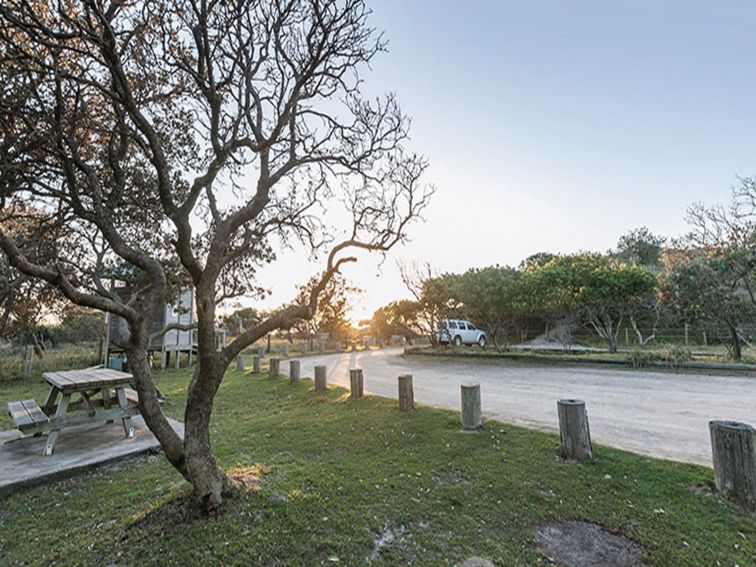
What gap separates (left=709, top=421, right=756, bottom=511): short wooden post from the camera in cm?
311

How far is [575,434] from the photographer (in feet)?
13.1

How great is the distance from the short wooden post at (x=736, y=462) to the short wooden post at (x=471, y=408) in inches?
95.0

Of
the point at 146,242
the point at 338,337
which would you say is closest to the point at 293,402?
the point at 146,242

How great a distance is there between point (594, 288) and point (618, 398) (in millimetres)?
7818

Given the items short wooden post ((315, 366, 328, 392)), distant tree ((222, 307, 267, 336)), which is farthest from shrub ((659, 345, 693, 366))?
distant tree ((222, 307, 267, 336))

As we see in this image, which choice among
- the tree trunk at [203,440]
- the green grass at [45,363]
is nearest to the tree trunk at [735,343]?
the tree trunk at [203,440]

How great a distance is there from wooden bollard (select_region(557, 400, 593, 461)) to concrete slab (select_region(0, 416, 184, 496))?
517 centimetres

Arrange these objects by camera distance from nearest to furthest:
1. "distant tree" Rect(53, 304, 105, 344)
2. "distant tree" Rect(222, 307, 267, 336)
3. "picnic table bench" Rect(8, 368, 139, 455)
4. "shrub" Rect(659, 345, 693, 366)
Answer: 1. "picnic table bench" Rect(8, 368, 139, 455)
2. "shrub" Rect(659, 345, 693, 366)
3. "distant tree" Rect(53, 304, 105, 344)
4. "distant tree" Rect(222, 307, 267, 336)

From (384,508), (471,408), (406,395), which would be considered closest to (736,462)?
(471,408)

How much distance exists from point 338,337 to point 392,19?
2396cm

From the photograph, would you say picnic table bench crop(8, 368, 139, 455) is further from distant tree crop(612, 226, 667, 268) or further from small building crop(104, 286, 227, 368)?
distant tree crop(612, 226, 667, 268)

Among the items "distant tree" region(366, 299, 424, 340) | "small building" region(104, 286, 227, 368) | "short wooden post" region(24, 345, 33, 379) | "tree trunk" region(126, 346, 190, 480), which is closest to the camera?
"tree trunk" region(126, 346, 190, 480)

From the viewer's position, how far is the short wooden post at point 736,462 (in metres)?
3.11

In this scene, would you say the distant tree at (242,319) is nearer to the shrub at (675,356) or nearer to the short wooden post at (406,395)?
the short wooden post at (406,395)
